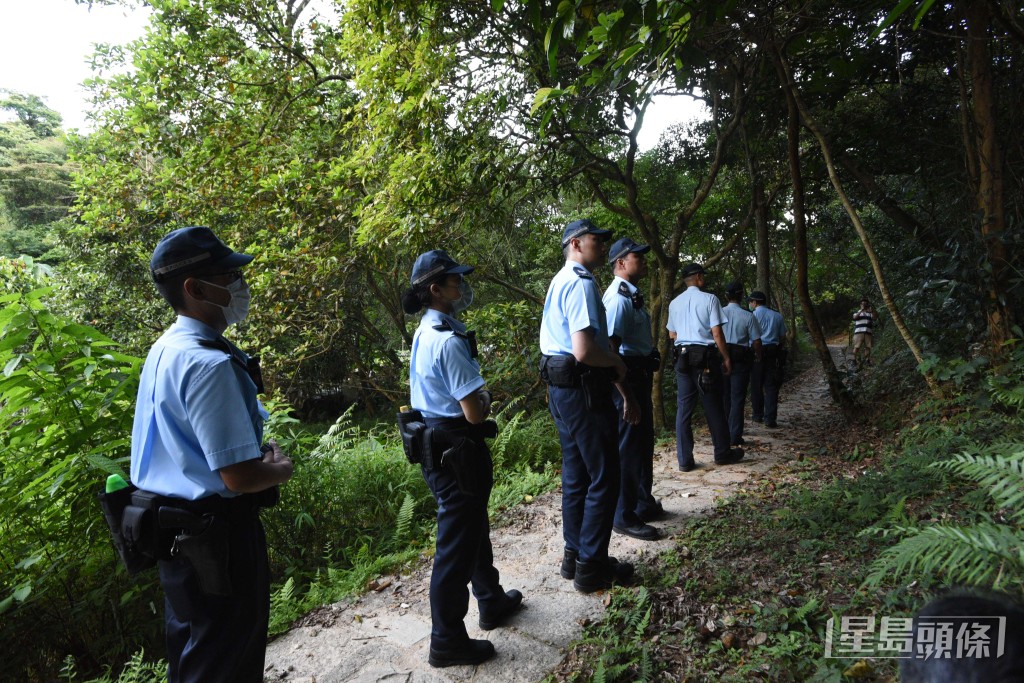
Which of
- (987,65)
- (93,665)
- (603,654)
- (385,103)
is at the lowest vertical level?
(93,665)

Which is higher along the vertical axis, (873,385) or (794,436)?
(873,385)

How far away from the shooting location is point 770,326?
8.73 m

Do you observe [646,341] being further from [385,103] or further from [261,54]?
[261,54]

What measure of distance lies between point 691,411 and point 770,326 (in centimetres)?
353

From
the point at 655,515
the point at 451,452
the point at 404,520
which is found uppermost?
the point at 451,452

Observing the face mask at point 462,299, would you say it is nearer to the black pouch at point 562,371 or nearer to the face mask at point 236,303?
the black pouch at point 562,371

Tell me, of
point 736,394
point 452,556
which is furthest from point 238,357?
point 736,394

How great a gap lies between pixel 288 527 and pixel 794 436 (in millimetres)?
6274

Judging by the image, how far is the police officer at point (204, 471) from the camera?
6.24 feet

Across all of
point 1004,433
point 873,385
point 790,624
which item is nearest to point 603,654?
point 790,624

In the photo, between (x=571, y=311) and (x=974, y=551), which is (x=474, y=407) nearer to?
(x=571, y=311)

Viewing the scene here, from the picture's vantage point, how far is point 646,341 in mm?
4598

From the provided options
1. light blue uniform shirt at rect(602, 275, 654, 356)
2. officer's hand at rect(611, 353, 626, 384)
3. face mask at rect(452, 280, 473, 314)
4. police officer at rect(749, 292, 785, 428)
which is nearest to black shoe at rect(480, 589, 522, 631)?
officer's hand at rect(611, 353, 626, 384)

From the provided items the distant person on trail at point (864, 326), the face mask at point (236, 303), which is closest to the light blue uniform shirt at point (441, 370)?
the face mask at point (236, 303)
